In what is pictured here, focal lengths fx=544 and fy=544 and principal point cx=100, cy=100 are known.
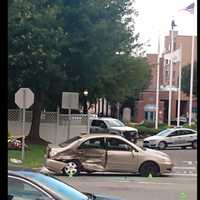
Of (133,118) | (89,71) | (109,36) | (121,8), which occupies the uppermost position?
(121,8)

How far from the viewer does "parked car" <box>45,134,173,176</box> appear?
56.6 ft

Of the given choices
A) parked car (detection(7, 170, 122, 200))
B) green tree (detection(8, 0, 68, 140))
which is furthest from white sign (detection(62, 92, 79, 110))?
parked car (detection(7, 170, 122, 200))

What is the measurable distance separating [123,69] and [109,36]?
27.0 feet

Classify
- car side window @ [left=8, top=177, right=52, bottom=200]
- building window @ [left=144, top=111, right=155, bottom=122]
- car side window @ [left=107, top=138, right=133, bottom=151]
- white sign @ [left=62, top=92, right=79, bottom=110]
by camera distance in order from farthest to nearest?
building window @ [left=144, top=111, right=155, bottom=122]
white sign @ [left=62, top=92, right=79, bottom=110]
car side window @ [left=107, top=138, right=133, bottom=151]
car side window @ [left=8, top=177, right=52, bottom=200]

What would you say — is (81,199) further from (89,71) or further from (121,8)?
(121,8)

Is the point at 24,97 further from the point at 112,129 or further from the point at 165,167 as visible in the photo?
the point at 112,129

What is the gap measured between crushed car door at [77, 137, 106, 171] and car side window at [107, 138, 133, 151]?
0.21 m

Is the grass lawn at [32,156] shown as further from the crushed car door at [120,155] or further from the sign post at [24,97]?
the crushed car door at [120,155]

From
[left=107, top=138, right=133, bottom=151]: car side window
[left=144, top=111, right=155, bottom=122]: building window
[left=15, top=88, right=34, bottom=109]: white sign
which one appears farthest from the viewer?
[left=144, top=111, right=155, bottom=122]: building window

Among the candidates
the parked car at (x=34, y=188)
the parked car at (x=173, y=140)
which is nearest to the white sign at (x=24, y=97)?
the parked car at (x=34, y=188)

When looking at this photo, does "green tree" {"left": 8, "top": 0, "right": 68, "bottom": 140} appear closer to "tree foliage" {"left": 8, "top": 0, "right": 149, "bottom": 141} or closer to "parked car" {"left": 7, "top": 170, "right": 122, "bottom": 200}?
"tree foliage" {"left": 8, "top": 0, "right": 149, "bottom": 141}

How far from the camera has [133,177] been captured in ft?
57.4

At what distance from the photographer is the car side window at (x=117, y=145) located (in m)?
17.3
